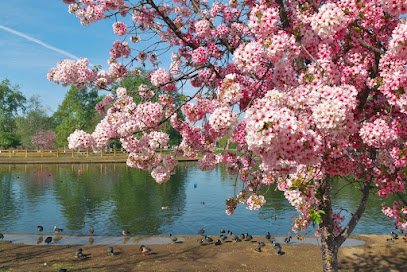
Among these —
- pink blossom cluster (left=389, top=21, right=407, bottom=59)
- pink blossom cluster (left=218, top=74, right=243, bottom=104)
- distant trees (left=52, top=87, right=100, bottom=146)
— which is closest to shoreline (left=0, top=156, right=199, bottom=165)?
distant trees (left=52, top=87, right=100, bottom=146)

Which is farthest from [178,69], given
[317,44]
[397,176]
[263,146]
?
[263,146]

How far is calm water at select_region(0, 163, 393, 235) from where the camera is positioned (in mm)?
26406

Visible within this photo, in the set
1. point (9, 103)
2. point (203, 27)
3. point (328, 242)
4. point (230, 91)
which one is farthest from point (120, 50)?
point (9, 103)

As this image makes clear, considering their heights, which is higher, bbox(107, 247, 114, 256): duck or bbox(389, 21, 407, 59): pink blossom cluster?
bbox(389, 21, 407, 59): pink blossom cluster

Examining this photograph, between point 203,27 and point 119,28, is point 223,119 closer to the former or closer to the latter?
point 203,27

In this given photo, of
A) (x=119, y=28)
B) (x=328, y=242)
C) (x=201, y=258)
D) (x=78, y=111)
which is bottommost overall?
(x=201, y=258)

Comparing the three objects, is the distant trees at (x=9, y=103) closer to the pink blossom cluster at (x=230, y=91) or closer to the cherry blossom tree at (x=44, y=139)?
the cherry blossom tree at (x=44, y=139)

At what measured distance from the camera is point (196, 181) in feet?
167

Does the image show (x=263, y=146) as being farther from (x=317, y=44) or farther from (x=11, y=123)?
(x=11, y=123)

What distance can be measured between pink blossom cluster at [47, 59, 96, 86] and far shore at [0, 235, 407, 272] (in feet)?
32.5

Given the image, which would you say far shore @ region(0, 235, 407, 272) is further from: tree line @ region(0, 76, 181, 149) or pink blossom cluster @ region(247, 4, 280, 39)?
tree line @ region(0, 76, 181, 149)

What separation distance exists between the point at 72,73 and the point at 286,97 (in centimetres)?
524

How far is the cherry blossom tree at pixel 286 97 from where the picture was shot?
13.4 feet

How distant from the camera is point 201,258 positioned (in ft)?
57.9
